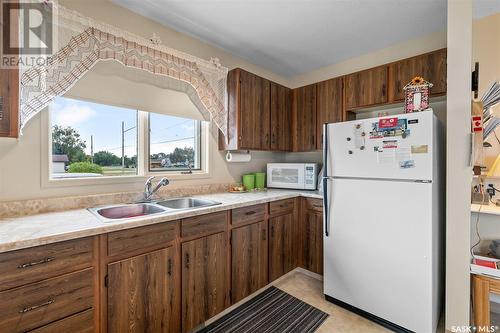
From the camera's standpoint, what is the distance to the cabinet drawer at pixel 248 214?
79.0 inches

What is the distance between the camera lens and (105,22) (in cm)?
181

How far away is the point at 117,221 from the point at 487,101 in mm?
2948

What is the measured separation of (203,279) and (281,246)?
3.28 feet

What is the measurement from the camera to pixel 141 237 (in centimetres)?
143

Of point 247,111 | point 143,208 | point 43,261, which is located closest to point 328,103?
point 247,111

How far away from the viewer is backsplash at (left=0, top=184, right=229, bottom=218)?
4.74 ft

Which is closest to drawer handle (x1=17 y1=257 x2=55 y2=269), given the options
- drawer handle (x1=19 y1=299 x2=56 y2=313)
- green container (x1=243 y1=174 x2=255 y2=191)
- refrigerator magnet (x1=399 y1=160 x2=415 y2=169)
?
→ drawer handle (x1=19 y1=299 x2=56 y2=313)

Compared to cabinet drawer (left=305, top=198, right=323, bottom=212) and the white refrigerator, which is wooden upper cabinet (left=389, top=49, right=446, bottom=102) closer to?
the white refrigerator

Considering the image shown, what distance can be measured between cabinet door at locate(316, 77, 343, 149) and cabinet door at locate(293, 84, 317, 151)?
0.24 feet

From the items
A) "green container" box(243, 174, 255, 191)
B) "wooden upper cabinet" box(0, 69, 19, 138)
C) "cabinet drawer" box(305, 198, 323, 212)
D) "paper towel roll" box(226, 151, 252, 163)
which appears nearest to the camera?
"wooden upper cabinet" box(0, 69, 19, 138)

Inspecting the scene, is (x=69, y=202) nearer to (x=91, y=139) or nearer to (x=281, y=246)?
(x=91, y=139)

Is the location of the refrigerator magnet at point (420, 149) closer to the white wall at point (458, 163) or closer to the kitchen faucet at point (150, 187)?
the white wall at point (458, 163)

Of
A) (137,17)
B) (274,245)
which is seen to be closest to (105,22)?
(137,17)

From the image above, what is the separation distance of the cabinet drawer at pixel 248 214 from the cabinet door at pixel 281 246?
0.17 metres
